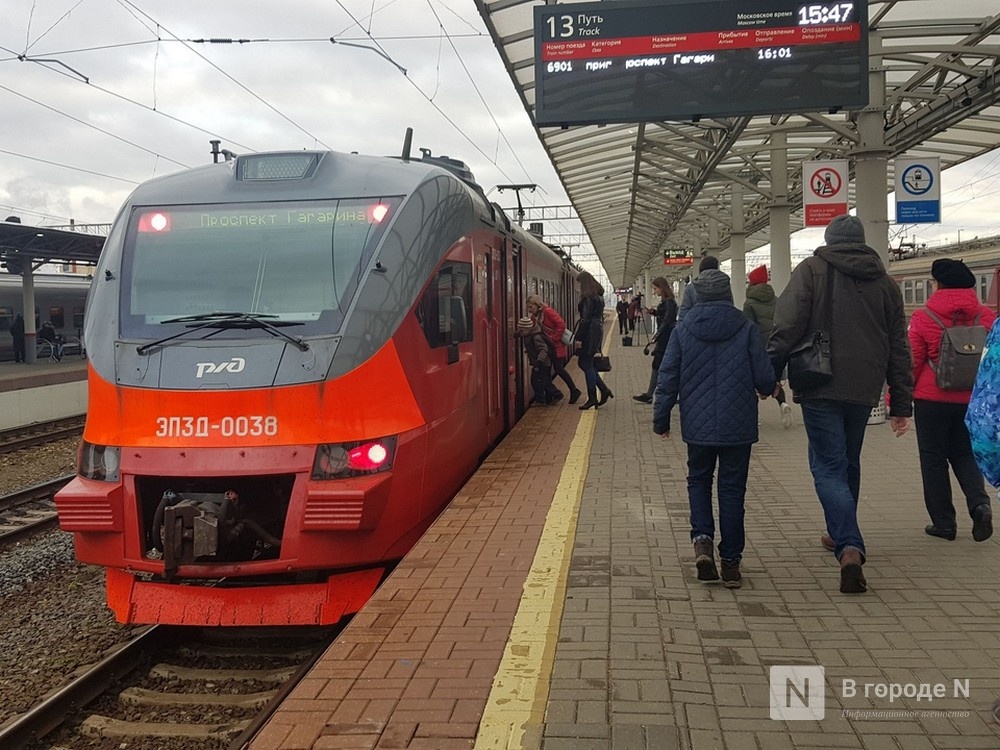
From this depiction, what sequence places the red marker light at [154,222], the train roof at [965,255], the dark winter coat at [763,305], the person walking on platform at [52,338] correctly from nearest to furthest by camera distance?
the red marker light at [154,222] < the dark winter coat at [763,305] < the train roof at [965,255] < the person walking on platform at [52,338]

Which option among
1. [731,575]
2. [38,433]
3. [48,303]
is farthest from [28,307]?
[731,575]

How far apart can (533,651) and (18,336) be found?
31681 millimetres

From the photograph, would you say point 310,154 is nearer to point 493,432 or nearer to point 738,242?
point 493,432

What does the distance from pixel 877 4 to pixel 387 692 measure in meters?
9.25

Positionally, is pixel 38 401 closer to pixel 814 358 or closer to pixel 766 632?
pixel 814 358

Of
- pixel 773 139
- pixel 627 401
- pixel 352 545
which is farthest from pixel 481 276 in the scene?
pixel 773 139

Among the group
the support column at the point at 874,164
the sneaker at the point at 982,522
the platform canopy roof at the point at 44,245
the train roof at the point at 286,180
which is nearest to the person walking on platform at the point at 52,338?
the platform canopy roof at the point at 44,245

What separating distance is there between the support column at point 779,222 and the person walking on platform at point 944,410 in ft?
31.4

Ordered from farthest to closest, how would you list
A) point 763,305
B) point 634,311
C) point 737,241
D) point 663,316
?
point 634,311 < point 737,241 < point 663,316 < point 763,305

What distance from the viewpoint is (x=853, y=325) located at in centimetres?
453

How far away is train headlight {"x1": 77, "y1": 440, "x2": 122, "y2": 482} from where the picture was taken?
16.1ft

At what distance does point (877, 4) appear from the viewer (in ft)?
31.4

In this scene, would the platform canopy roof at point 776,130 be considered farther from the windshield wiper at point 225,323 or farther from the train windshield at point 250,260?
the windshield wiper at point 225,323

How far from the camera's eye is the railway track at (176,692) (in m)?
4.11
